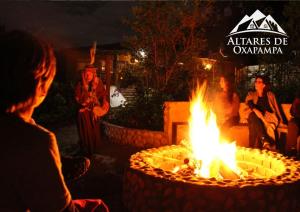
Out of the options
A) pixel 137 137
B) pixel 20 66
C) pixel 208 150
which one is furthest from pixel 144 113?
pixel 20 66

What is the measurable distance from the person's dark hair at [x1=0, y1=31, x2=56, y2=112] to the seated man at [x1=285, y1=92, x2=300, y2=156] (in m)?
6.73

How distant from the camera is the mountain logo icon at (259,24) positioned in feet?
57.9

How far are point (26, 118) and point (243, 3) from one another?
2099 cm

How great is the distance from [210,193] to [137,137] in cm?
583

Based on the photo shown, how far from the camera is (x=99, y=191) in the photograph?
5.67m

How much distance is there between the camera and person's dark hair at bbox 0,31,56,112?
1.45 metres

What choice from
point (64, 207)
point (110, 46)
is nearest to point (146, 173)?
point (64, 207)

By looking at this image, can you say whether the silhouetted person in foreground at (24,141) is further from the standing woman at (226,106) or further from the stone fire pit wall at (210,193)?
the standing woman at (226,106)

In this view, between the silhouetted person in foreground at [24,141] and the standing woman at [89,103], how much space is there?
6215 mm

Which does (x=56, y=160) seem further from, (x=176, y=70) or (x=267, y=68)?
(x=267, y=68)

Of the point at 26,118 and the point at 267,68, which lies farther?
the point at 267,68

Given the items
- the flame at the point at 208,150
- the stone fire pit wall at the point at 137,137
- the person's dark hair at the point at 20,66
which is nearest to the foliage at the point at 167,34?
the stone fire pit wall at the point at 137,137

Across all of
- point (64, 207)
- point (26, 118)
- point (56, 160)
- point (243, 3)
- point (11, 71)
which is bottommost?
point (64, 207)

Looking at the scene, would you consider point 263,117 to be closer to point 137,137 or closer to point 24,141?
point 137,137
